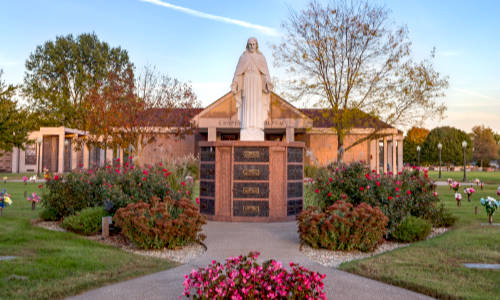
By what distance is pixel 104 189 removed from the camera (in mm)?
8945

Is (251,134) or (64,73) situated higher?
(64,73)

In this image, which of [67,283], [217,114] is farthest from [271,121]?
[67,283]

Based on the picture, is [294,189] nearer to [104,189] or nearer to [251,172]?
[251,172]

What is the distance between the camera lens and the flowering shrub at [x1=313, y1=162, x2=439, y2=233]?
27.8 feet

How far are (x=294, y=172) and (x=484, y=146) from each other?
88960mm

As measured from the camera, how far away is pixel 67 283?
4.87 meters

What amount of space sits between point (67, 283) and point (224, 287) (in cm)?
214

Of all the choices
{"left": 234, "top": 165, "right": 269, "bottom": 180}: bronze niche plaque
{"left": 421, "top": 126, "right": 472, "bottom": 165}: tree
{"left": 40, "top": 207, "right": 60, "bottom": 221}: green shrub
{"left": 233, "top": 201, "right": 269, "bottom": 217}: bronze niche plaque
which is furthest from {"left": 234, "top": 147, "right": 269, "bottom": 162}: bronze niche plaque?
{"left": 421, "top": 126, "right": 472, "bottom": 165}: tree

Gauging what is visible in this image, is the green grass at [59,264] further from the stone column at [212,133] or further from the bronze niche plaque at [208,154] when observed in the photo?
the stone column at [212,133]

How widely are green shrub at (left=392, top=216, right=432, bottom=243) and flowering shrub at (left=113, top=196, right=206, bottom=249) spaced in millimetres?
3745

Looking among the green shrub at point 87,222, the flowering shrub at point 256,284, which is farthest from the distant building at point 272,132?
the flowering shrub at point 256,284

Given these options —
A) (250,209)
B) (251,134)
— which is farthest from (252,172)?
(251,134)

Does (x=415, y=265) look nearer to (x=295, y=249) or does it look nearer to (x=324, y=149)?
(x=295, y=249)

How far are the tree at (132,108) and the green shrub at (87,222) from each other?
16.4 m
